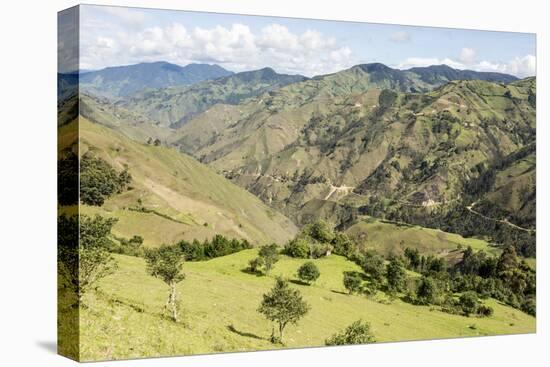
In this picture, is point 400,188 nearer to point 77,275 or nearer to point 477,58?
point 477,58

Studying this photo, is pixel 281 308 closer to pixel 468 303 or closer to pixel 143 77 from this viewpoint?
pixel 468 303

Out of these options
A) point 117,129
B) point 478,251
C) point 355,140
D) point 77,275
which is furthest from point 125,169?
point 478,251

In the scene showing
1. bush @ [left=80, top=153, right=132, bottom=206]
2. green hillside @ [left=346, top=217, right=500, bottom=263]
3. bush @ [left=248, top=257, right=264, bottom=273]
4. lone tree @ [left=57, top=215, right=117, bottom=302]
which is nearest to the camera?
lone tree @ [left=57, top=215, right=117, bottom=302]

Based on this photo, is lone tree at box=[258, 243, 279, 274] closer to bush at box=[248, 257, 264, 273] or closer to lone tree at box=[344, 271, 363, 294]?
bush at box=[248, 257, 264, 273]

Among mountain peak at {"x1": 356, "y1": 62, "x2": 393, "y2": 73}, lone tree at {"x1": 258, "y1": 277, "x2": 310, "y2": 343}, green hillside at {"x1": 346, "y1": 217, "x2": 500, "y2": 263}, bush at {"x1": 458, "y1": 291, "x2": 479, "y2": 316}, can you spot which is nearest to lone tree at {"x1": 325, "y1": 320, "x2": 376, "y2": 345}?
lone tree at {"x1": 258, "y1": 277, "x2": 310, "y2": 343}

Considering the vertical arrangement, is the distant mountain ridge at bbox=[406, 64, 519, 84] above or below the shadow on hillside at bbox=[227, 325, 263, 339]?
above

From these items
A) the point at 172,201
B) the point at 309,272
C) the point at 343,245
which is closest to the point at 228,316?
the point at 309,272
